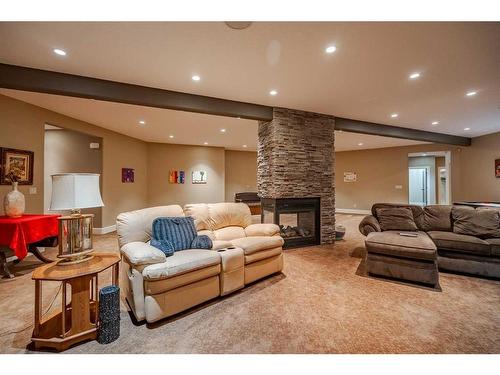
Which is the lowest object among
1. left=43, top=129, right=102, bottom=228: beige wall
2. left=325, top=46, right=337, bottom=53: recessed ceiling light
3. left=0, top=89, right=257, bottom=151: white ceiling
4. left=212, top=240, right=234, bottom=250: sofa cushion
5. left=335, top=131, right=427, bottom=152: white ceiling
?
left=212, top=240, right=234, bottom=250: sofa cushion

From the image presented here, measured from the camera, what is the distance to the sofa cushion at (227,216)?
323 cm

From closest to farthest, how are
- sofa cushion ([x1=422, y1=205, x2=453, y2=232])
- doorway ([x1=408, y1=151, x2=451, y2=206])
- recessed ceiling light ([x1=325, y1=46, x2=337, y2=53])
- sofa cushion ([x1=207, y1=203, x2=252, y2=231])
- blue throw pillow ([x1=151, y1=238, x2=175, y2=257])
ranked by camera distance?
blue throw pillow ([x1=151, y1=238, x2=175, y2=257]), recessed ceiling light ([x1=325, y1=46, x2=337, y2=53]), sofa cushion ([x1=207, y1=203, x2=252, y2=231]), sofa cushion ([x1=422, y1=205, x2=453, y2=232]), doorway ([x1=408, y1=151, x2=451, y2=206])

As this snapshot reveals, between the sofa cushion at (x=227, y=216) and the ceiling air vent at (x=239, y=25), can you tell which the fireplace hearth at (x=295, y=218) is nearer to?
the sofa cushion at (x=227, y=216)

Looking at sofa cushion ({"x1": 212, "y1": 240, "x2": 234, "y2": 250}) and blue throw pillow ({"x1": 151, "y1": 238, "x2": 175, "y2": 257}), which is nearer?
blue throw pillow ({"x1": 151, "y1": 238, "x2": 175, "y2": 257})

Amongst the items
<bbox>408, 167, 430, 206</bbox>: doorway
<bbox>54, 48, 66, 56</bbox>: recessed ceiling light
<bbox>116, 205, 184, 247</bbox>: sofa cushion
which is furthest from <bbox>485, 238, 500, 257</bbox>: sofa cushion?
<bbox>408, 167, 430, 206</bbox>: doorway

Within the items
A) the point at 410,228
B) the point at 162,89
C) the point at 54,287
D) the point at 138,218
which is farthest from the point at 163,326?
the point at 410,228

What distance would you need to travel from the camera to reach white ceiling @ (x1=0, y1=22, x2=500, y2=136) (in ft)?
6.93

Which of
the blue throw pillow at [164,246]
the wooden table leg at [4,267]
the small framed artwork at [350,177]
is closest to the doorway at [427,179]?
the small framed artwork at [350,177]

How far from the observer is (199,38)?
2.25 meters

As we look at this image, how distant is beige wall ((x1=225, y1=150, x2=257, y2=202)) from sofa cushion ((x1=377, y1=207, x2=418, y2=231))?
20.6 feet

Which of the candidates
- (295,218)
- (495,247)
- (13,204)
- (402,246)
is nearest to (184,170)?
(295,218)

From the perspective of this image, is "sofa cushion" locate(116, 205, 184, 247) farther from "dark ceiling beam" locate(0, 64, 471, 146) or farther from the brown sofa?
the brown sofa

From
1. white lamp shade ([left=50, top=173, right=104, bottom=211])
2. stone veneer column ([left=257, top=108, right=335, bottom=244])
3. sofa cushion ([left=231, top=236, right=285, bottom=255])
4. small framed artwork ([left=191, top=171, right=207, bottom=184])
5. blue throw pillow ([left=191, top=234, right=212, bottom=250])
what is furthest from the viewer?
small framed artwork ([left=191, top=171, right=207, bottom=184])

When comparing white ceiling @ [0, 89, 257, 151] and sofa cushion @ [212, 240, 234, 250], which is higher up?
white ceiling @ [0, 89, 257, 151]
